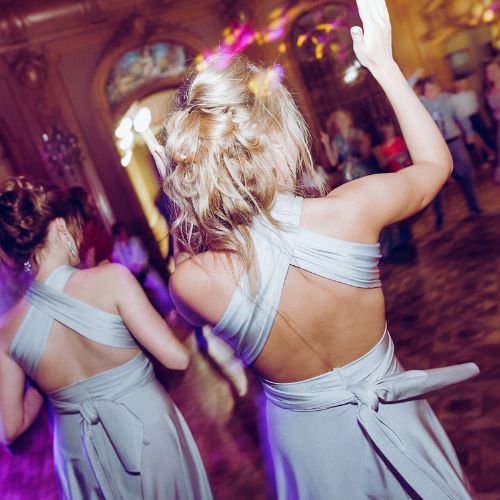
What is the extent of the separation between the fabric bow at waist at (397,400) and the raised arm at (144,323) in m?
0.50

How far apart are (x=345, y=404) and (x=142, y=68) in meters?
7.63

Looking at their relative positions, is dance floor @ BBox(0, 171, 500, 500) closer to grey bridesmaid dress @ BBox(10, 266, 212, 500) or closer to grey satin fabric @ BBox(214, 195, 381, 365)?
grey bridesmaid dress @ BBox(10, 266, 212, 500)

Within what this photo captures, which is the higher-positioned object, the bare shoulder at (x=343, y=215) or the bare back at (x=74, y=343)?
the bare shoulder at (x=343, y=215)

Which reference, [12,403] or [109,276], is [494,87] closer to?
[109,276]

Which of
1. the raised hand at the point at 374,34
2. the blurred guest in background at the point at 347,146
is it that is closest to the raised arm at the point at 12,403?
the raised hand at the point at 374,34

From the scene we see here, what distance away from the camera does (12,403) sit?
1458 millimetres

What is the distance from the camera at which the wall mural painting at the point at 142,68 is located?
7434 millimetres

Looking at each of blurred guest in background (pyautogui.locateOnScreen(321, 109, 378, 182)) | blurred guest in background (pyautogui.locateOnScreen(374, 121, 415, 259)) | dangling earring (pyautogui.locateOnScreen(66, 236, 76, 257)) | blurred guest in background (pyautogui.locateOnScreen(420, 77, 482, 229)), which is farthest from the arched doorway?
dangling earring (pyautogui.locateOnScreen(66, 236, 76, 257))

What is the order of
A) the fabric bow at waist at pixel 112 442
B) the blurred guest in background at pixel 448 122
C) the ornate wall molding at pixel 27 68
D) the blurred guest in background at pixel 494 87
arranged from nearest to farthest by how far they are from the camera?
the fabric bow at waist at pixel 112 442
the blurred guest in background at pixel 494 87
the blurred guest in background at pixel 448 122
the ornate wall molding at pixel 27 68

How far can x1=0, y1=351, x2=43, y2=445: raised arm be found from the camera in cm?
145

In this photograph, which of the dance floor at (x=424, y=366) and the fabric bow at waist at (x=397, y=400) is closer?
the fabric bow at waist at (x=397, y=400)

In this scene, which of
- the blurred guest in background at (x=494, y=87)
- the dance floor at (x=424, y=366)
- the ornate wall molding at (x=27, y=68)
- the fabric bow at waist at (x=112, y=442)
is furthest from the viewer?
the ornate wall molding at (x=27, y=68)

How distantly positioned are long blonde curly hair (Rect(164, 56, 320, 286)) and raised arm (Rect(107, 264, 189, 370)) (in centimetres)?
47

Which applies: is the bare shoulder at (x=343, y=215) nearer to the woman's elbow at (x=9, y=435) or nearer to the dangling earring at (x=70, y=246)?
the dangling earring at (x=70, y=246)
